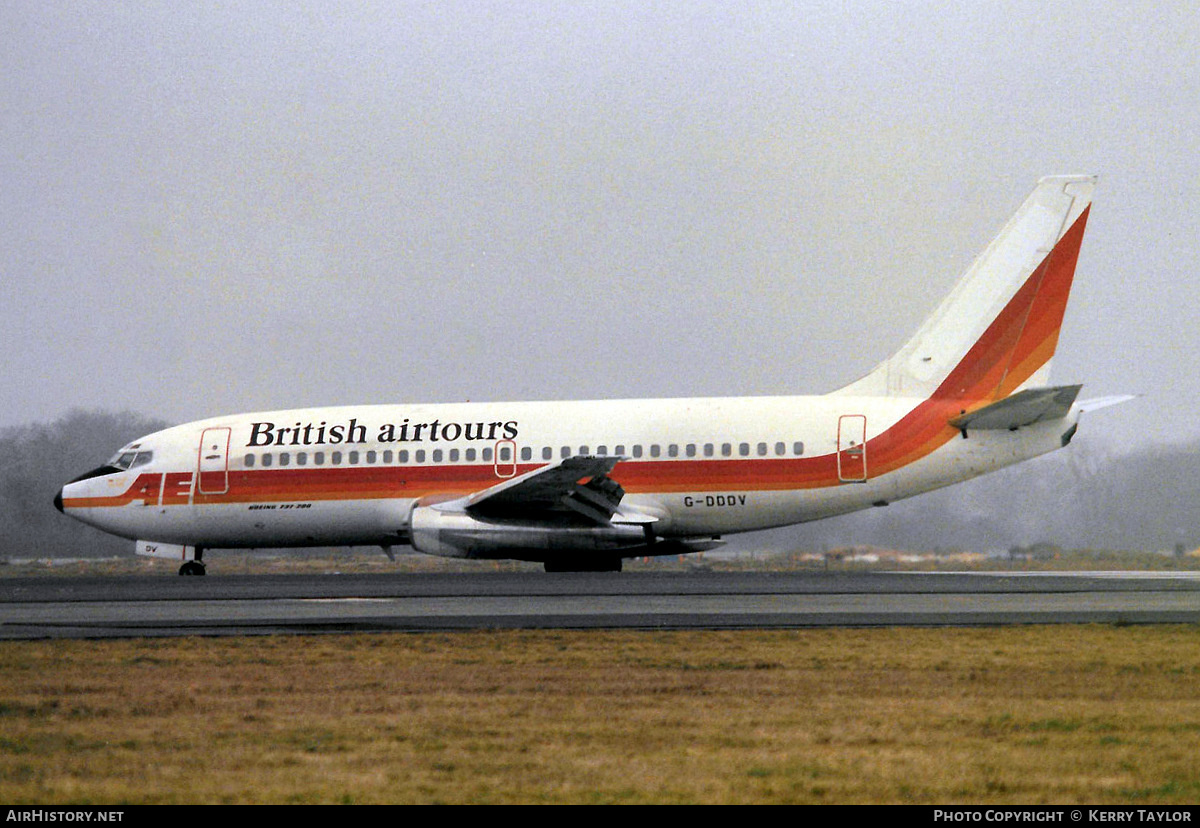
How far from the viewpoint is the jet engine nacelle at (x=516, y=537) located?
91.2 ft

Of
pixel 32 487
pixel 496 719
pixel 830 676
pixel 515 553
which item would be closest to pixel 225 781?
pixel 496 719

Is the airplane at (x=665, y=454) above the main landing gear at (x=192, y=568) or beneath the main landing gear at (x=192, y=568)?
above

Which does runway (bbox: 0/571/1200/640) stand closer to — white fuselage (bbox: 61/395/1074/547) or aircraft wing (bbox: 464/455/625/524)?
aircraft wing (bbox: 464/455/625/524)

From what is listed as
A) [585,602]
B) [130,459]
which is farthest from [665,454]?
[130,459]

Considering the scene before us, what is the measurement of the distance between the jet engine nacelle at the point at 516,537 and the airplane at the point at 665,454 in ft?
0.13

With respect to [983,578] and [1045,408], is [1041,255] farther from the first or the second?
[983,578]

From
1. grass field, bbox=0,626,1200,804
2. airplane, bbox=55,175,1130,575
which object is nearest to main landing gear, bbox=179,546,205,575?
airplane, bbox=55,175,1130,575

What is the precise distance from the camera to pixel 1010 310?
93.8 feet

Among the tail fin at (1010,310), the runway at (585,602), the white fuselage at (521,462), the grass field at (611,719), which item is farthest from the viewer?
the tail fin at (1010,310)

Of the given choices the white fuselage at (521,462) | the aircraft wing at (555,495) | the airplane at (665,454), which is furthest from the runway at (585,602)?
the white fuselage at (521,462)

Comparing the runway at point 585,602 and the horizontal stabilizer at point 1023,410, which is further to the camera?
the horizontal stabilizer at point 1023,410

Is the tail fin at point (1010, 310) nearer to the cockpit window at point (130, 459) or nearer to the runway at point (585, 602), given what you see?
the runway at point (585, 602)

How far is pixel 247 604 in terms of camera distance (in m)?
19.3

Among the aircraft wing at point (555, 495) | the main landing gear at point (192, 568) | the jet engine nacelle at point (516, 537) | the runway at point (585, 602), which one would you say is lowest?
the runway at point (585, 602)
